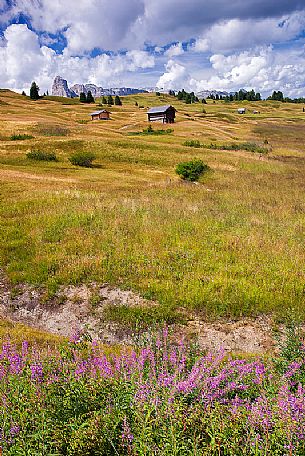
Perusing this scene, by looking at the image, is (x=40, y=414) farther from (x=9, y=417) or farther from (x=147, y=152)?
(x=147, y=152)

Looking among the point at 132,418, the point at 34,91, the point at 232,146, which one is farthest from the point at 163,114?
the point at 132,418

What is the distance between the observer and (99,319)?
37.6 feet

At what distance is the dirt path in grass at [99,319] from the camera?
10352 millimetres

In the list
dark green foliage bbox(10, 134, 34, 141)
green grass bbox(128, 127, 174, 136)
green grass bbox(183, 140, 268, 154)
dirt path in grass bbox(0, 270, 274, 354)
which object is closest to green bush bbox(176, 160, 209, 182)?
green grass bbox(183, 140, 268, 154)

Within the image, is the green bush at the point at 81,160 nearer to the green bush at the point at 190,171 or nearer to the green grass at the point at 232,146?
the green bush at the point at 190,171

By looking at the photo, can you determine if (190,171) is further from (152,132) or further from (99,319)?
(152,132)

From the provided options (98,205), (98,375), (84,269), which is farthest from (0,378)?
(98,205)

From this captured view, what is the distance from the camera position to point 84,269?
551 inches

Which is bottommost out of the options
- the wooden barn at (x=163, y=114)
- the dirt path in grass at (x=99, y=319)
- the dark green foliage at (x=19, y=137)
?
the dirt path in grass at (x=99, y=319)

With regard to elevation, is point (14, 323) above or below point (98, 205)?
below

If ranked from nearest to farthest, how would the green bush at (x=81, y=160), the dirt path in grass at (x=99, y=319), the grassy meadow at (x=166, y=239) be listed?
the dirt path in grass at (x=99, y=319) → the grassy meadow at (x=166, y=239) → the green bush at (x=81, y=160)

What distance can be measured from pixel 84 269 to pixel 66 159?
34932 mm

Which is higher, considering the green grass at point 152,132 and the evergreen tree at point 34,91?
the evergreen tree at point 34,91

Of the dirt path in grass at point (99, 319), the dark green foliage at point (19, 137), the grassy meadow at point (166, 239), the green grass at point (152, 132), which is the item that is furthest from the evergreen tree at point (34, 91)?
the dirt path in grass at point (99, 319)
